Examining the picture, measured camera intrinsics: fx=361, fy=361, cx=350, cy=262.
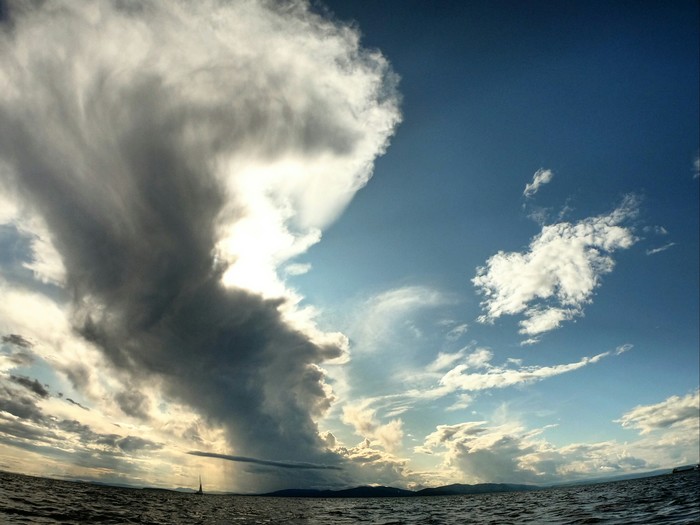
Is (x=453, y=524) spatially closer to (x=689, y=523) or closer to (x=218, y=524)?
(x=689, y=523)

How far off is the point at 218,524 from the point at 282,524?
850 cm

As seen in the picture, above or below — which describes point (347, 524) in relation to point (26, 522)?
below

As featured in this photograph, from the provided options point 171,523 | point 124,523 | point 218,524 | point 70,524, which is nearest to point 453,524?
point 218,524

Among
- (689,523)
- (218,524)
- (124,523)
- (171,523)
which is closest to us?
(689,523)

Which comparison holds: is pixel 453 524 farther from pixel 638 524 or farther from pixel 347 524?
pixel 638 524

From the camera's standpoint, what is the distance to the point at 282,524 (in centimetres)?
5000

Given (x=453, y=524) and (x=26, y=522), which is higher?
(x=26, y=522)

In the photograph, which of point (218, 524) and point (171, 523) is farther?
point (218, 524)

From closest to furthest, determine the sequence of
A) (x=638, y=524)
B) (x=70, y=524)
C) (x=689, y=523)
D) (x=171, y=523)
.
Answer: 1. (x=689, y=523)
2. (x=638, y=524)
3. (x=70, y=524)
4. (x=171, y=523)

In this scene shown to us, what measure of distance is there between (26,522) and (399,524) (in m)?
40.6

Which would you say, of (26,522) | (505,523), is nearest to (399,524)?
(505,523)

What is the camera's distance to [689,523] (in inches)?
1080

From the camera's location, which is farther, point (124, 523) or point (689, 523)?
point (124, 523)

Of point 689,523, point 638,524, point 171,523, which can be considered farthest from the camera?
point 171,523
